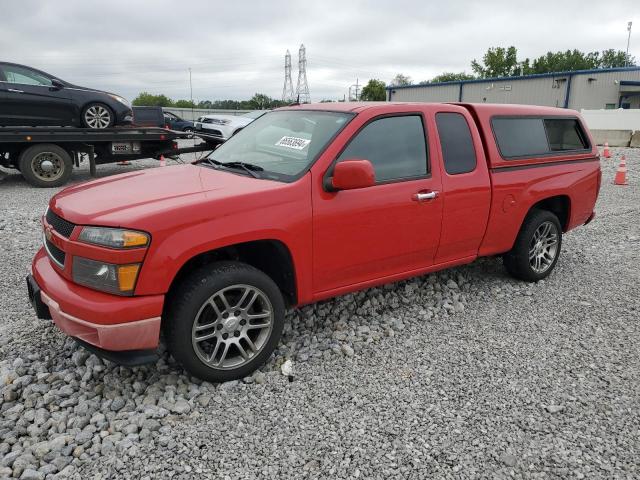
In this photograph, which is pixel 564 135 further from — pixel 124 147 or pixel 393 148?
pixel 124 147

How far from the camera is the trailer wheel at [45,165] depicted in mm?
9555

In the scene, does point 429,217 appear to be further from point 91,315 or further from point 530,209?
point 91,315

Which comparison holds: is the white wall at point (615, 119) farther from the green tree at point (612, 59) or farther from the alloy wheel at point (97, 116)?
the green tree at point (612, 59)

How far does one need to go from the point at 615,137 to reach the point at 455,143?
19.6m

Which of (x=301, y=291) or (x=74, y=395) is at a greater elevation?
(x=301, y=291)

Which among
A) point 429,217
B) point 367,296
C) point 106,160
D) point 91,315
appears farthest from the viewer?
point 106,160

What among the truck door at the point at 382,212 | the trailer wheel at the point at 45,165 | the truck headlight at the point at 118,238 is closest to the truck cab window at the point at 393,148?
the truck door at the point at 382,212

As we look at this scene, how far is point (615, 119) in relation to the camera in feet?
78.8

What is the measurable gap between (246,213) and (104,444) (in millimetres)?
1463

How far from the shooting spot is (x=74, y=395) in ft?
9.71

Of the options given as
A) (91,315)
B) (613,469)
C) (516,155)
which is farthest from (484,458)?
(516,155)

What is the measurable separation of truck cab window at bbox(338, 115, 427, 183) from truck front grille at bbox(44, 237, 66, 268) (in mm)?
1860

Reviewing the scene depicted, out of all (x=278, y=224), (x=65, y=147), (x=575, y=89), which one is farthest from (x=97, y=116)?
(x=575, y=89)

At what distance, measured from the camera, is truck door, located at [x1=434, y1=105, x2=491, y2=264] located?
395 cm
